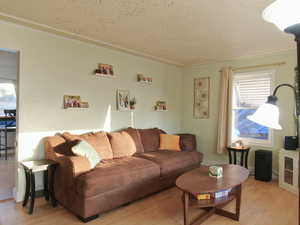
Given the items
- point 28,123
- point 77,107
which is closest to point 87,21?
point 77,107

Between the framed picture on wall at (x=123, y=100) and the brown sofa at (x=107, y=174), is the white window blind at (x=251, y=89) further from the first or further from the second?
the framed picture on wall at (x=123, y=100)

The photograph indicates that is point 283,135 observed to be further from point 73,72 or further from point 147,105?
point 73,72

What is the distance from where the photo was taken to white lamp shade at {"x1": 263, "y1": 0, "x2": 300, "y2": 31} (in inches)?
28.4

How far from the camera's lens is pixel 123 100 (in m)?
4.04

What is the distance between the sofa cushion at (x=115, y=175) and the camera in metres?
2.34

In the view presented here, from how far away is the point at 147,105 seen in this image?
14.8 feet

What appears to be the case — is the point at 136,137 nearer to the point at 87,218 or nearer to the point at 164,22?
the point at 87,218

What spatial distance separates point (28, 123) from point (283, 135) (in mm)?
4189

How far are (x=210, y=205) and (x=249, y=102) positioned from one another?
2.73 meters

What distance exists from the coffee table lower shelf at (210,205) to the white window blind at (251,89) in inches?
89.7

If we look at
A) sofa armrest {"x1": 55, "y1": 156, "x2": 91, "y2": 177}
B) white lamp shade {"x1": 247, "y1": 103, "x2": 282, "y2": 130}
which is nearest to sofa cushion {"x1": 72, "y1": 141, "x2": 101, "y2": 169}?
sofa armrest {"x1": 55, "y1": 156, "x2": 91, "y2": 177}

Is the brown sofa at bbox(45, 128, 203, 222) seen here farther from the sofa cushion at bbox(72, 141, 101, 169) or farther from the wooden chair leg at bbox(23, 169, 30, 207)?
the wooden chair leg at bbox(23, 169, 30, 207)

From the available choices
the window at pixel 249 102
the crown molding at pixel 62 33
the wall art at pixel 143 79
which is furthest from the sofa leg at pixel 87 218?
the window at pixel 249 102

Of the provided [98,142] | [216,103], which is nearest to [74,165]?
[98,142]
